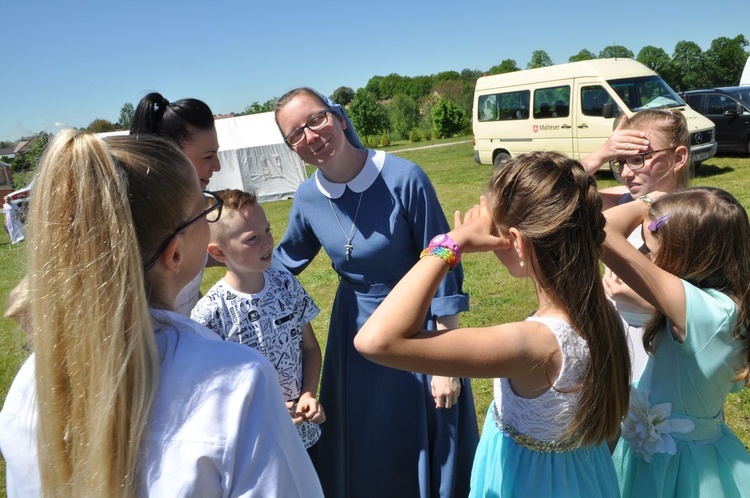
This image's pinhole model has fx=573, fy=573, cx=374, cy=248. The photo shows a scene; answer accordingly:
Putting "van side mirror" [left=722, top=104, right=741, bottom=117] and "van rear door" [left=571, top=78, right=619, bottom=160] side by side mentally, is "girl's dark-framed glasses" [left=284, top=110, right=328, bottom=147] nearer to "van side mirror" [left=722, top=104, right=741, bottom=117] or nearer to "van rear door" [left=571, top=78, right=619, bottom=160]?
"van rear door" [left=571, top=78, right=619, bottom=160]

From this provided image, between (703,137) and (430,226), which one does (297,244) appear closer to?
(430,226)

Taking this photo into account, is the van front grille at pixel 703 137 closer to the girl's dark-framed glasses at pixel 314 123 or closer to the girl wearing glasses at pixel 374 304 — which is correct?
the girl wearing glasses at pixel 374 304

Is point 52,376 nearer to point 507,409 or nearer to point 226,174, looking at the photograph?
point 507,409

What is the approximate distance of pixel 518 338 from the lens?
141 cm

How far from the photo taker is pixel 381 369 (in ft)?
7.64

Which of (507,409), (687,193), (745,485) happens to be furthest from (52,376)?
(745,485)

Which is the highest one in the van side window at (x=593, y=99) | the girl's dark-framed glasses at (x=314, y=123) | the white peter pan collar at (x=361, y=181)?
the van side window at (x=593, y=99)

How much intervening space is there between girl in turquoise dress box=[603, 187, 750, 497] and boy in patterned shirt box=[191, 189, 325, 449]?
114cm

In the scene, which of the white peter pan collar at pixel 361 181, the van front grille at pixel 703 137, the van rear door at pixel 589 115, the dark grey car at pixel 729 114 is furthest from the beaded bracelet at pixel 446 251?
the dark grey car at pixel 729 114

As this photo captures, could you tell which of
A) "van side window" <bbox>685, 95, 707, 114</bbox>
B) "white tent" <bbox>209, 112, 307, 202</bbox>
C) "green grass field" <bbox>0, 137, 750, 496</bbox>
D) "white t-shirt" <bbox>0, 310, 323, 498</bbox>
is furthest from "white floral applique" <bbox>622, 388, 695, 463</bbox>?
"white tent" <bbox>209, 112, 307, 202</bbox>

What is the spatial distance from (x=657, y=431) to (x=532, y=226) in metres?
0.86

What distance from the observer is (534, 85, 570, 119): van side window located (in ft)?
42.3

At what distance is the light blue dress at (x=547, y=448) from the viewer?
148 centimetres

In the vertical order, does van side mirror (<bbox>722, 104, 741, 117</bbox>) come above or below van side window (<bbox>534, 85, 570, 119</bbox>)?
below
